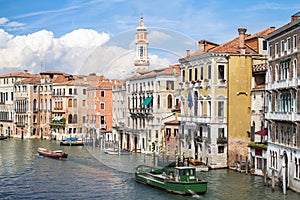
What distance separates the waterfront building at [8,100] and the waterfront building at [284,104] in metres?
53.3

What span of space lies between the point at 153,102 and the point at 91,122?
14.6 m

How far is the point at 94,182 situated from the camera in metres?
31.0

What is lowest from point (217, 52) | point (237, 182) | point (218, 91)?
point (237, 182)

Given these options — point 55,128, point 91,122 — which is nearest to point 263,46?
point 91,122

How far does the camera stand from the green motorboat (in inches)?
1049

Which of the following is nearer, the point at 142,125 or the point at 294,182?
the point at 294,182

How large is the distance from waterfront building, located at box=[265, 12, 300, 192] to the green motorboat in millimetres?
4046

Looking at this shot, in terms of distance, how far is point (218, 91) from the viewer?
35312mm

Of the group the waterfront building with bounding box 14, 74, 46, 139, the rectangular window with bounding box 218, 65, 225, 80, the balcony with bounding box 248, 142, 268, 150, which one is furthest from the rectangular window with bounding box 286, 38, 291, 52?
the waterfront building with bounding box 14, 74, 46, 139

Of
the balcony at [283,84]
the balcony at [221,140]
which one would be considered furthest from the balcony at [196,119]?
the balcony at [283,84]

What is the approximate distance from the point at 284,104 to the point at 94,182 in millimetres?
11436

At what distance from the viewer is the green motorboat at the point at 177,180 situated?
26656 millimetres

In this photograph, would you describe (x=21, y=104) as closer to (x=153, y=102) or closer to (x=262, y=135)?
(x=153, y=102)

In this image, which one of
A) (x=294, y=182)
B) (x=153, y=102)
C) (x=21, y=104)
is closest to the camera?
(x=294, y=182)
